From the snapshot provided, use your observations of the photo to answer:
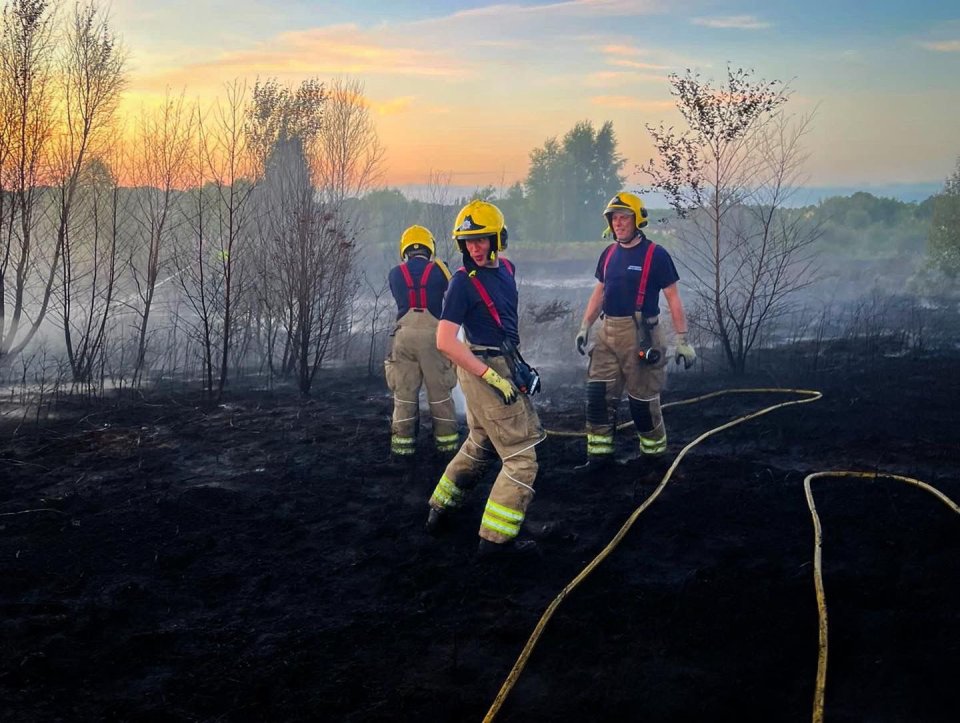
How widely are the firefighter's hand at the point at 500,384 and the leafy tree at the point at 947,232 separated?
27211 millimetres

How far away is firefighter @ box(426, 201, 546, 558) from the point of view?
420 cm

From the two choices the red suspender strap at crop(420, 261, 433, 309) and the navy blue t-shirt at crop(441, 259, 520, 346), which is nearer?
the navy blue t-shirt at crop(441, 259, 520, 346)

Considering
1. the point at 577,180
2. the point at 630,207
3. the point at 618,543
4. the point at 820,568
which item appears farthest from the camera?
the point at 577,180

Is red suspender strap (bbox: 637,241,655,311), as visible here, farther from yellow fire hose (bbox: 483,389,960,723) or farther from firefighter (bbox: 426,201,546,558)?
firefighter (bbox: 426,201,546,558)

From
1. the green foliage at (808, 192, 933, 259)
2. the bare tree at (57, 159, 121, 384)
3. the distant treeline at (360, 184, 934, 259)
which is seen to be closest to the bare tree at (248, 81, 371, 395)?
the bare tree at (57, 159, 121, 384)

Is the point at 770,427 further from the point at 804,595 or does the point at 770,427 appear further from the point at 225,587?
the point at 225,587

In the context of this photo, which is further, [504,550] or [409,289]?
[409,289]

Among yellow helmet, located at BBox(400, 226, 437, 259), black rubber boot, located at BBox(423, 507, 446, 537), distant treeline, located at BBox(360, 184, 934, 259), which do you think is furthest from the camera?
distant treeline, located at BBox(360, 184, 934, 259)

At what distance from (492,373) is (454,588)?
1.22 metres

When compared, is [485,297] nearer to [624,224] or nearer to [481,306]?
[481,306]

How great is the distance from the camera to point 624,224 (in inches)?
231

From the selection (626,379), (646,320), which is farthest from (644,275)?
(626,379)

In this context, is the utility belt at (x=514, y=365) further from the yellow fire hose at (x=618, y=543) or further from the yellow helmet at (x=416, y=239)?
the yellow helmet at (x=416, y=239)

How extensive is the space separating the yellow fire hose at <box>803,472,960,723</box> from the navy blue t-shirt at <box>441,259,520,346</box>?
2.06 m
